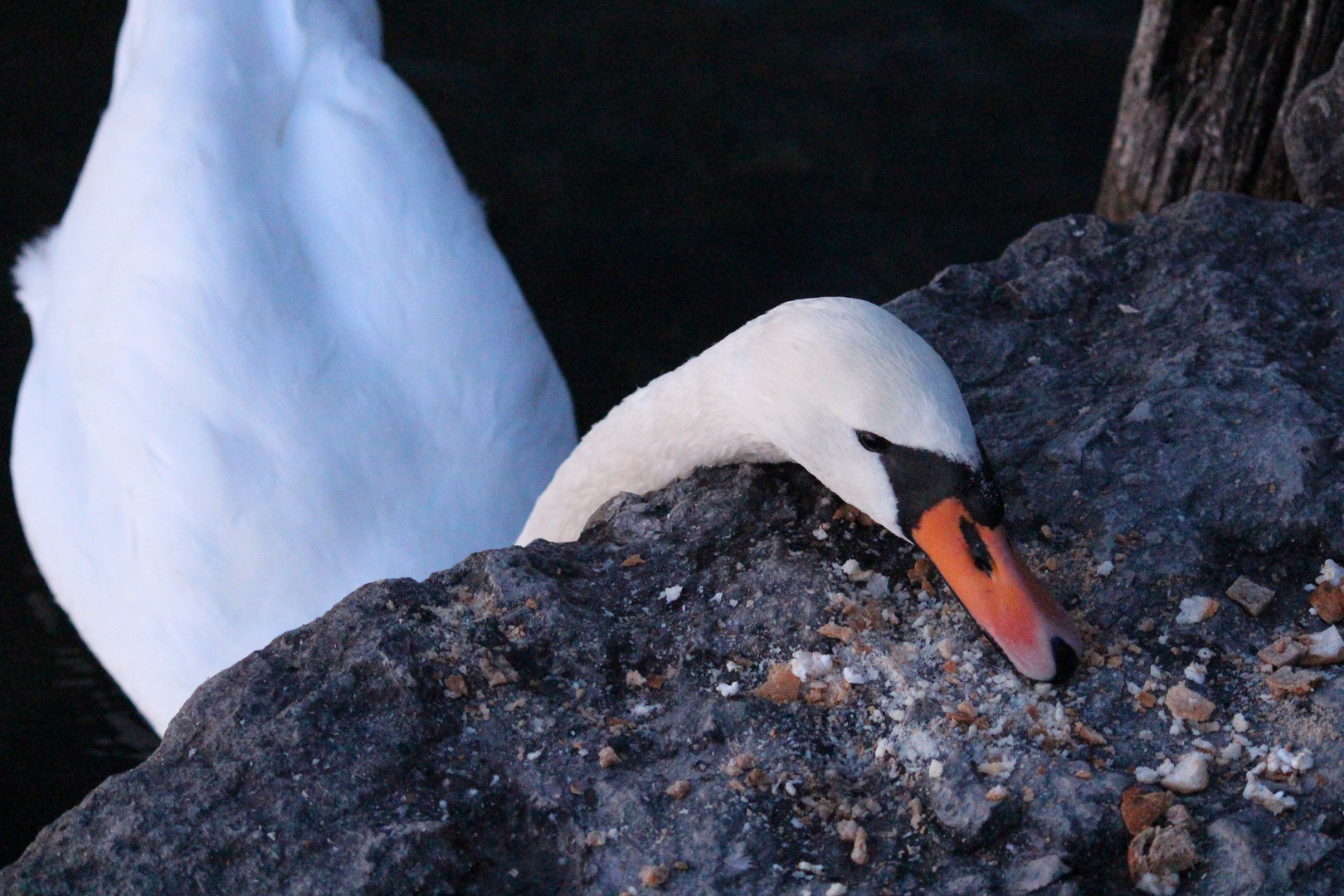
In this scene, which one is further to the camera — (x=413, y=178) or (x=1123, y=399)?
(x=413, y=178)

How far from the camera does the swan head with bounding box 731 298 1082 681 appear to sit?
7.77 ft

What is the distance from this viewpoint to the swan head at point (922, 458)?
7.77 ft

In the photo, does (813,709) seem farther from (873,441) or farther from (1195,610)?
(1195,610)

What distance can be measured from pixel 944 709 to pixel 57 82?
20.2 ft

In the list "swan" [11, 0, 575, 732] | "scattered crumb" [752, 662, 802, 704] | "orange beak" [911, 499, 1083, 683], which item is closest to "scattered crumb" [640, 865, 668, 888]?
"scattered crumb" [752, 662, 802, 704]

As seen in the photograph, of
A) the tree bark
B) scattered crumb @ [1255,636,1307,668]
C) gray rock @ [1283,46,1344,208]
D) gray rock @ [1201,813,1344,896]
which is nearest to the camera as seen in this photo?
gray rock @ [1201,813,1344,896]

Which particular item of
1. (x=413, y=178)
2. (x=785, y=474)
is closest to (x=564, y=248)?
(x=413, y=178)

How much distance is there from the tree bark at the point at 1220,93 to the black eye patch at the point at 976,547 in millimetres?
2000

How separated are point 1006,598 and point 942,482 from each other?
0.24m

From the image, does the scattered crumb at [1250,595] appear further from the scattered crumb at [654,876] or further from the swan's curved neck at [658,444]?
the scattered crumb at [654,876]

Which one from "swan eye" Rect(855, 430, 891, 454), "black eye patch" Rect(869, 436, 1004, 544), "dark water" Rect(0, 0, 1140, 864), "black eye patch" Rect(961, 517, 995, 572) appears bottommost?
"dark water" Rect(0, 0, 1140, 864)

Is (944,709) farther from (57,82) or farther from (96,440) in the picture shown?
(57,82)

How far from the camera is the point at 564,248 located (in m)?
6.46

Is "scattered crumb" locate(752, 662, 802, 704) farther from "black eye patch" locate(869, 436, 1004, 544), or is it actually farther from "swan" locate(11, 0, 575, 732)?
"swan" locate(11, 0, 575, 732)
